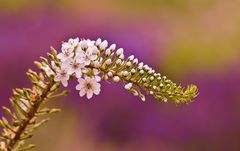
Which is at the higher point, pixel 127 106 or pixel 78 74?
pixel 127 106

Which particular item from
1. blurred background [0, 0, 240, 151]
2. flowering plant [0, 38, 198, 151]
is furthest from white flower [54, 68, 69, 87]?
blurred background [0, 0, 240, 151]

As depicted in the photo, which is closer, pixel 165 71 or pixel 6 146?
pixel 6 146

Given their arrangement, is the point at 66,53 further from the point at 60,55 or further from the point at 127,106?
the point at 127,106

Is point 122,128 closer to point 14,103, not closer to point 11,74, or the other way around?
point 11,74

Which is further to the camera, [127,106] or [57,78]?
[127,106]

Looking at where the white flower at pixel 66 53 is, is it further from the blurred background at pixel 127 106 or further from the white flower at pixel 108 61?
the blurred background at pixel 127 106

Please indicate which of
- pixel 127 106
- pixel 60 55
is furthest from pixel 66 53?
pixel 127 106

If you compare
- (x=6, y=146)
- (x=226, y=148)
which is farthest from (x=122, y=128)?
(x=6, y=146)
